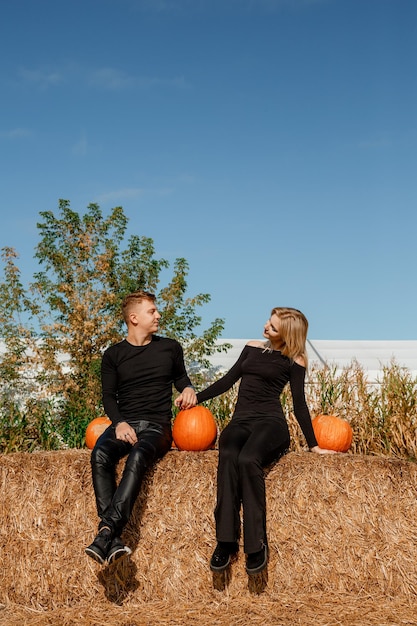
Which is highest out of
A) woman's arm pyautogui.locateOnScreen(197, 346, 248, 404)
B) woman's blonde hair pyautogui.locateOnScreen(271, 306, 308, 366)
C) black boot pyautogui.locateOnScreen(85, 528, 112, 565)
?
woman's blonde hair pyautogui.locateOnScreen(271, 306, 308, 366)

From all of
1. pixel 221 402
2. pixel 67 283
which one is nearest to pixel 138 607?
pixel 221 402

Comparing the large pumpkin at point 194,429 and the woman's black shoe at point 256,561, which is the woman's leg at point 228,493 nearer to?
the woman's black shoe at point 256,561

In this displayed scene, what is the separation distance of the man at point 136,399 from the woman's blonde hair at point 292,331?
0.78 metres

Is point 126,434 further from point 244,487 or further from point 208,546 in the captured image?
point 208,546

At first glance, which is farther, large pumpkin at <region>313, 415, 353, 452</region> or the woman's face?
large pumpkin at <region>313, 415, 353, 452</region>

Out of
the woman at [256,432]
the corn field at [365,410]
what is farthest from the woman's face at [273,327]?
the corn field at [365,410]

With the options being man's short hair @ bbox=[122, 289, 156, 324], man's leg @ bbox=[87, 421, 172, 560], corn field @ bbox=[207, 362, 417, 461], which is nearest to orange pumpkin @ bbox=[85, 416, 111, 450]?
man's leg @ bbox=[87, 421, 172, 560]

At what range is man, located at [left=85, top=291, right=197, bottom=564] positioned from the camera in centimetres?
452

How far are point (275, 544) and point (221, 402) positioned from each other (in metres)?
2.32

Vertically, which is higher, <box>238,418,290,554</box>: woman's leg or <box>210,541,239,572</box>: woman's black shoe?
<box>238,418,290,554</box>: woman's leg

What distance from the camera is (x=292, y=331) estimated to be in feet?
16.7

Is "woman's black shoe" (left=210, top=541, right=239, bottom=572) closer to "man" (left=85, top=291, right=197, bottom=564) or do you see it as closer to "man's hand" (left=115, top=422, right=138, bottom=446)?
"man" (left=85, top=291, right=197, bottom=564)

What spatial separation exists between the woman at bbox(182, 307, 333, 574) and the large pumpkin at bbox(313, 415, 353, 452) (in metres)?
0.34

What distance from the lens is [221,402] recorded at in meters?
7.00
